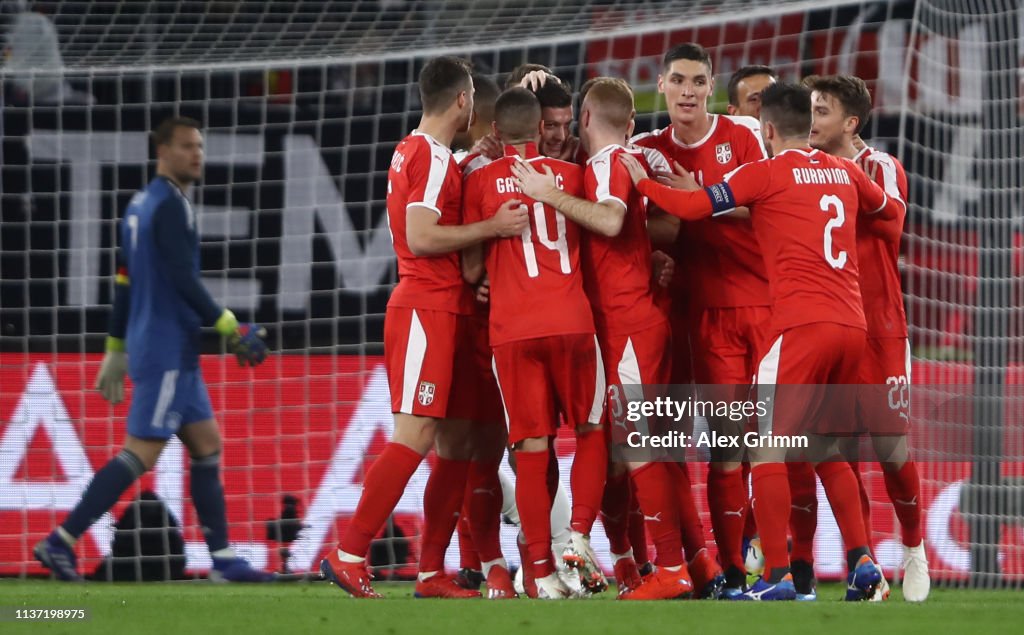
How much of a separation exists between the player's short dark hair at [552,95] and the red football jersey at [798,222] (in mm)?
608

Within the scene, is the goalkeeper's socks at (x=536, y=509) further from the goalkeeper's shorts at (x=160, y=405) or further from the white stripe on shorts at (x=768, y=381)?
the goalkeeper's shorts at (x=160, y=405)

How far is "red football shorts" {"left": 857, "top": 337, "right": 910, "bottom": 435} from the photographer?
5715mm

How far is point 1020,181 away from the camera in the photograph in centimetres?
Answer: 784

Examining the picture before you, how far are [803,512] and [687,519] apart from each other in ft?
1.50

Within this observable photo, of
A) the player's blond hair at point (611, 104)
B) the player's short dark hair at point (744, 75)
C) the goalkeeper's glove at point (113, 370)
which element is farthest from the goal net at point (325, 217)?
the player's blond hair at point (611, 104)

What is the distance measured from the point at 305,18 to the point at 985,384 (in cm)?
510

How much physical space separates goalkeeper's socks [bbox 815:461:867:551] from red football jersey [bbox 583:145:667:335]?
84cm

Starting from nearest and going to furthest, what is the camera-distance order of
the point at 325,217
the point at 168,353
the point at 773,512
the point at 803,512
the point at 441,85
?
the point at 773,512
the point at 441,85
the point at 803,512
the point at 168,353
the point at 325,217

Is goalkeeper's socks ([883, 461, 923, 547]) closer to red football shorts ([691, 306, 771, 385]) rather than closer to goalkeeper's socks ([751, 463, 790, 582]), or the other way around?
red football shorts ([691, 306, 771, 385])

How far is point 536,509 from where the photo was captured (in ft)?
17.1

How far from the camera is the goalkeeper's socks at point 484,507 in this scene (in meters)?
5.70

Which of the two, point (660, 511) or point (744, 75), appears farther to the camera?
point (744, 75)

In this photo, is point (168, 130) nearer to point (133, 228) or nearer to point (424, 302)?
point (133, 228)

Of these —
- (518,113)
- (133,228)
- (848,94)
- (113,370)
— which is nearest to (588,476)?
(518,113)
